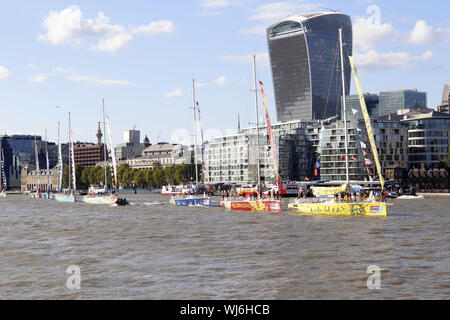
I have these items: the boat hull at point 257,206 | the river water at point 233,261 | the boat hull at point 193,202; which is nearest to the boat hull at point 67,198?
the boat hull at point 193,202

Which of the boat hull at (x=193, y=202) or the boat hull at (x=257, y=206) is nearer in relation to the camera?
the boat hull at (x=257, y=206)

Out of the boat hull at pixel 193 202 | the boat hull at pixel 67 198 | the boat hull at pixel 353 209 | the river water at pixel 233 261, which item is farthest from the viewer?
the boat hull at pixel 67 198

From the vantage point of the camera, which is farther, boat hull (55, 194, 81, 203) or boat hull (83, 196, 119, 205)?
boat hull (55, 194, 81, 203)

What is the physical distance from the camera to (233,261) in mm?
36812

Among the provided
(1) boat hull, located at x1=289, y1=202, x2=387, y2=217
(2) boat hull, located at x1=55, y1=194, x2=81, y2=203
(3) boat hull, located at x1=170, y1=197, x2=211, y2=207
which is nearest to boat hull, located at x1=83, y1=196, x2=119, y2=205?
(3) boat hull, located at x1=170, y1=197, x2=211, y2=207

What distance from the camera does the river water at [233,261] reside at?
2780cm

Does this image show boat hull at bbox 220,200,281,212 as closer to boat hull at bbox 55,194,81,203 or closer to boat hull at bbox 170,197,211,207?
boat hull at bbox 170,197,211,207

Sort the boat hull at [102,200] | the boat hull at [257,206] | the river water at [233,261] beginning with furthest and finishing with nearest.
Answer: the boat hull at [102,200] < the boat hull at [257,206] < the river water at [233,261]

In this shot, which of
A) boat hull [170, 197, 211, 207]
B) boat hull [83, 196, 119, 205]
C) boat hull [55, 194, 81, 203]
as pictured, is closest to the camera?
boat hull [170, 197, 211, 207]

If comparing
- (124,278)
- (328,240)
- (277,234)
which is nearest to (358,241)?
(328,240)

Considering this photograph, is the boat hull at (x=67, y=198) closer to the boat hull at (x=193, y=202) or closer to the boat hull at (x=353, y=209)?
the boat hull at (x=193, y=202)

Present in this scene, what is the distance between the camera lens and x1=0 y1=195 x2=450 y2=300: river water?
27797 millimetres

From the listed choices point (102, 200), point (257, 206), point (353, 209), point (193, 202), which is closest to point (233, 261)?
point (353, 209)
